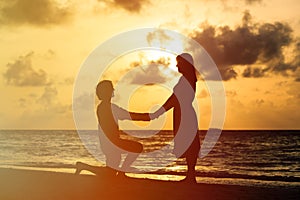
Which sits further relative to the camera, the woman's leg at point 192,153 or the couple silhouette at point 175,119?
the woman's leg at point 192,153

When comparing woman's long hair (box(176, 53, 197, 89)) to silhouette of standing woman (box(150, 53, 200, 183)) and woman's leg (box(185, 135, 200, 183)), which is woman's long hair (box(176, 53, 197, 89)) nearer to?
silhouette of standing woman (box(150, 53, 200, 183))

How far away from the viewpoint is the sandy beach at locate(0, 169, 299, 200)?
7461 mm

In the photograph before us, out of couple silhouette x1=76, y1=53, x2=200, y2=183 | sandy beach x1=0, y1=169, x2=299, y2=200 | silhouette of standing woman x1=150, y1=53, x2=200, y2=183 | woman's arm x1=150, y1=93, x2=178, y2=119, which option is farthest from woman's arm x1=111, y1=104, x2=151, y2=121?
sandy beach x1=0, y1=169, x2=299, y2=200

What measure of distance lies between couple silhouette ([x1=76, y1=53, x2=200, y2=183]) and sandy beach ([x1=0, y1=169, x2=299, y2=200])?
36cm

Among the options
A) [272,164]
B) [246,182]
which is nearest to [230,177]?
[246,182]

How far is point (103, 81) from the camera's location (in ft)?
25.8

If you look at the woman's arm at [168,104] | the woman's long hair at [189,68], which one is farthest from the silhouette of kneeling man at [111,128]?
the woman's long hair at [189,68]

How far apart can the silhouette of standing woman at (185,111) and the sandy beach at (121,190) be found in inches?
22.0

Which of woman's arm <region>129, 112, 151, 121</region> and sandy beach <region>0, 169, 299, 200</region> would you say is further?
woman's arm <region>129, 112, 151, 121</region>

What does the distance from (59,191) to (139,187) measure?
1.34 metres

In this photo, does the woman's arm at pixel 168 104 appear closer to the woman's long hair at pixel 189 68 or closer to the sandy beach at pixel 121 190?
the woman's long hair at pixel 189 68

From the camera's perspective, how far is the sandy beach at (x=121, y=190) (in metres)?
7.46

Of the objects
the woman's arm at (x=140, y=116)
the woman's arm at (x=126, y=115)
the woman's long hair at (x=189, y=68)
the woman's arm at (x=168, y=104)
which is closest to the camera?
the woman's long hair at (x=189, y=68)

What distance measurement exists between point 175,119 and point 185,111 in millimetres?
275
